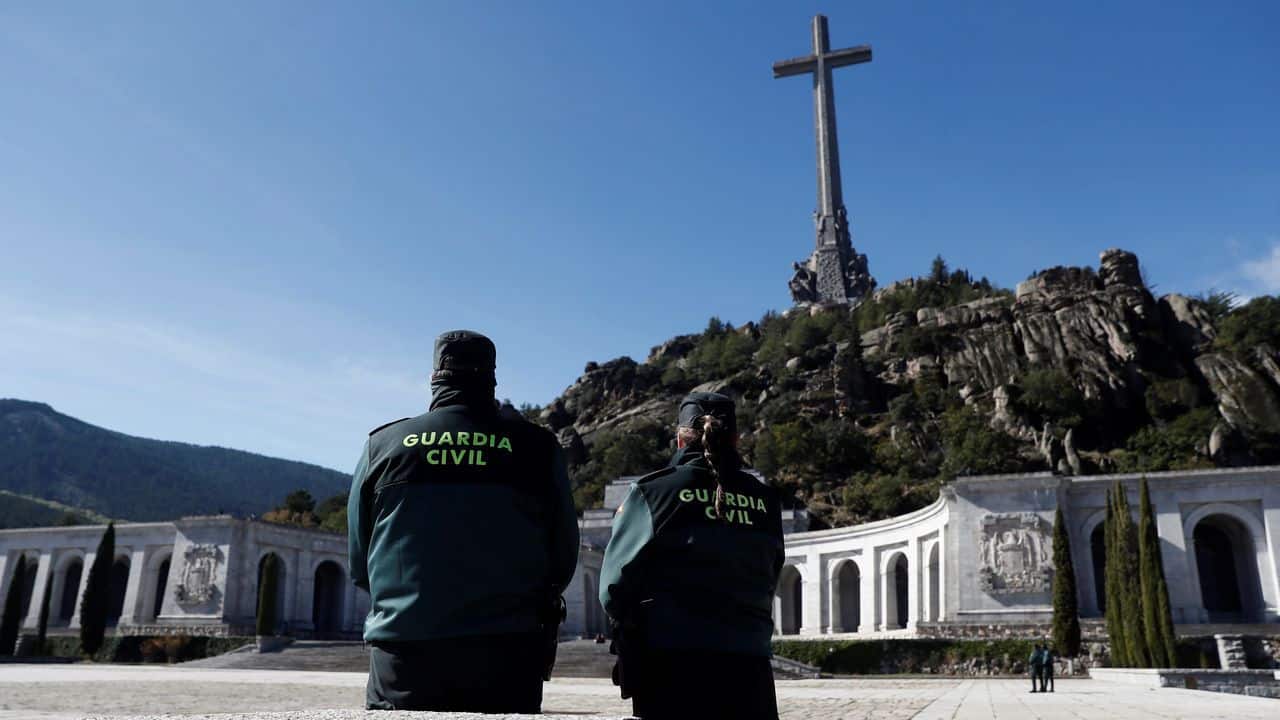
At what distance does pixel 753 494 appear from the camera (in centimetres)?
478

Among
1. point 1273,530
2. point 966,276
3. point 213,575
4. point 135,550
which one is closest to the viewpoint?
point 1273,530

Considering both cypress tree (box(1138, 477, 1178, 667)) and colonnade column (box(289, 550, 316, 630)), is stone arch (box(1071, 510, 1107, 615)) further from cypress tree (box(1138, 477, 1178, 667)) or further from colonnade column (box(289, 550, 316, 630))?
colonnade column (box(289, 550, 316, 630))

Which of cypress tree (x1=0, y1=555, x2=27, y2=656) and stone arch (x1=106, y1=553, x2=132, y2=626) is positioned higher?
stone arch (x1=106, y1=553, x2=132, y2=626)

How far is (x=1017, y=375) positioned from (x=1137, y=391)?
8.71 meters

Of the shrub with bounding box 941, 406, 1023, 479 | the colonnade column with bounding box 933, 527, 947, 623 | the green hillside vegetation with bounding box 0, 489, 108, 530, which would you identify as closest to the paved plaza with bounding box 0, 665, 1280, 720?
the colonnade column with bounding box 933, 527, 947, 623

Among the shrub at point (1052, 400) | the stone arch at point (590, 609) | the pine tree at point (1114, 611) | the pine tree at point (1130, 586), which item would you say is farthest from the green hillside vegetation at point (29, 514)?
the pine tree at point (1130, 586)

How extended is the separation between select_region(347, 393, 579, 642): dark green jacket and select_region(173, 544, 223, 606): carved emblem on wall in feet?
148

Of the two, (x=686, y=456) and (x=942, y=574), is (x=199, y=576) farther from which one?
(x=686, y=456)

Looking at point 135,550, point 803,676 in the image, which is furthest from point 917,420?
point 135,550

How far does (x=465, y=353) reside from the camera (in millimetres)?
4461

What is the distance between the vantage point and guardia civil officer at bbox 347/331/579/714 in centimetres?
378

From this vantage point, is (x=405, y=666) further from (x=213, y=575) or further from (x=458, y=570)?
(x=213, y=575)

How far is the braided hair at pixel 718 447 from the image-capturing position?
4746mm

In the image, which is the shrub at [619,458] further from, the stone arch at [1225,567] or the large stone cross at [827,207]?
the stone arch at [1225,567]
